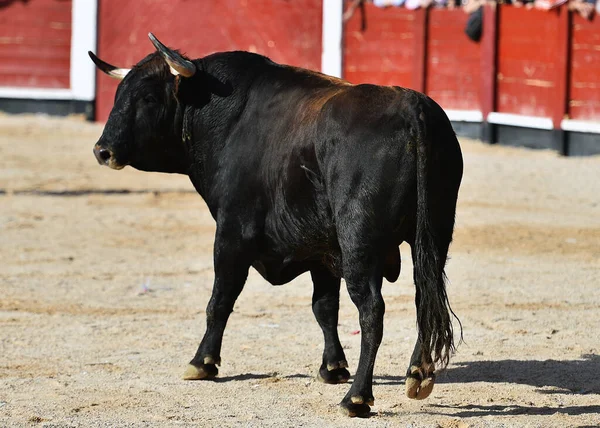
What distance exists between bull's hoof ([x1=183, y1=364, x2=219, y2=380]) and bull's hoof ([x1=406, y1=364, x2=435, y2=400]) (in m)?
0.93

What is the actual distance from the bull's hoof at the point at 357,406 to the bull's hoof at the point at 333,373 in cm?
55

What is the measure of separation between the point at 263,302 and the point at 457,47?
864 centimetres

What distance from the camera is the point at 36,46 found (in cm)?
1661

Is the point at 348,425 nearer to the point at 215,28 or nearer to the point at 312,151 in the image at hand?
the point at 312,151

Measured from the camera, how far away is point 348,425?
4.09 meters

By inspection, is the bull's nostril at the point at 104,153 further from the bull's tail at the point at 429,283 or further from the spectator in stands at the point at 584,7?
the spectator in stands at the point at 584,7

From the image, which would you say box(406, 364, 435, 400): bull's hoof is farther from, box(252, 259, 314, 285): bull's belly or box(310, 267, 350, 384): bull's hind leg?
box(252, 259, 314, 285): bull's belly

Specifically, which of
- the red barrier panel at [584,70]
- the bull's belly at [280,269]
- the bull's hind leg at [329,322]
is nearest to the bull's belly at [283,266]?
the bull's belly at [280,269]

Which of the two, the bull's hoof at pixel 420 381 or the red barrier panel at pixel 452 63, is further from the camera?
the red barrier panel at pixel 452 63

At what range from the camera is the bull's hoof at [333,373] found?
4.77 metres

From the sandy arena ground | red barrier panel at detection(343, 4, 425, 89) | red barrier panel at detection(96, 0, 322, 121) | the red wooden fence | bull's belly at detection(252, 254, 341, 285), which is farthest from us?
red barrier panel at detection(96, 0, 322, 121)

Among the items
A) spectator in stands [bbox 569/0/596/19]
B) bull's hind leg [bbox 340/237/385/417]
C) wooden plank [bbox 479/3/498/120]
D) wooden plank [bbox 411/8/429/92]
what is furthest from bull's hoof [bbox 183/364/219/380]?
wooden plank [bbox 411/8/429/92]

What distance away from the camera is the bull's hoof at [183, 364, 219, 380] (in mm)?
4773

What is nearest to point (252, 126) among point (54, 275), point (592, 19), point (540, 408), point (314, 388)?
point (314, 388)
